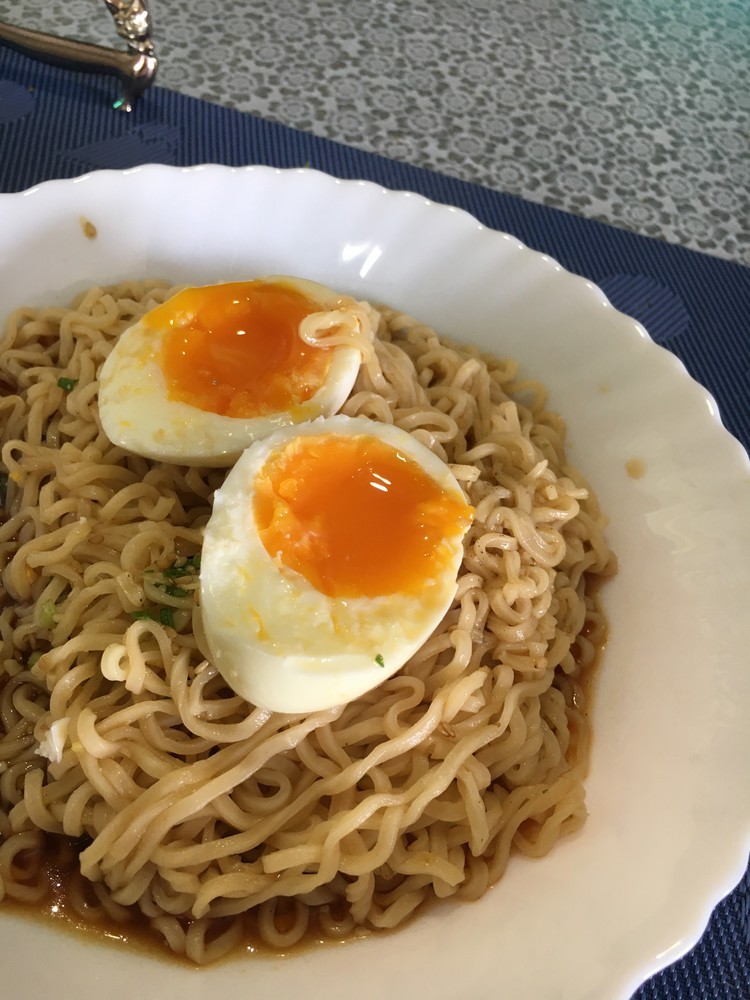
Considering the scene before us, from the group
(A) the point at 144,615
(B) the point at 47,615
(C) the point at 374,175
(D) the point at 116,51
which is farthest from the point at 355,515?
(D) the point at 116,51

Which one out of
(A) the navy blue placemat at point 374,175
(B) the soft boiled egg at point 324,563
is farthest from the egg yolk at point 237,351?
(A) the navy blue placemat at point 374,175

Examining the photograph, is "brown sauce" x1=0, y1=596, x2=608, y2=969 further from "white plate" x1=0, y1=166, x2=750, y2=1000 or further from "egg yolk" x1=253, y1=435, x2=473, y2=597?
"egg yolk" x1=253, y1=435, x2=473, y2=597

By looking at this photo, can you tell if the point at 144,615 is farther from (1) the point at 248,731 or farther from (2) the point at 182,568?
(1) the point at 248,731

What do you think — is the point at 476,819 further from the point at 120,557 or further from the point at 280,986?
the point at 120,557

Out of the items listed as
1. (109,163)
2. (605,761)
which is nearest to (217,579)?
(605,761)

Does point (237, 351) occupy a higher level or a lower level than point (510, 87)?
lower

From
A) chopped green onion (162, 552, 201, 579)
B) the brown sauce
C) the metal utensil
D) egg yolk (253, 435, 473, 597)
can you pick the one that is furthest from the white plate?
the metal utensil

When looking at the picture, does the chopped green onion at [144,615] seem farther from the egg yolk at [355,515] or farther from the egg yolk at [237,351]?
the egg yolk at [237,351]
